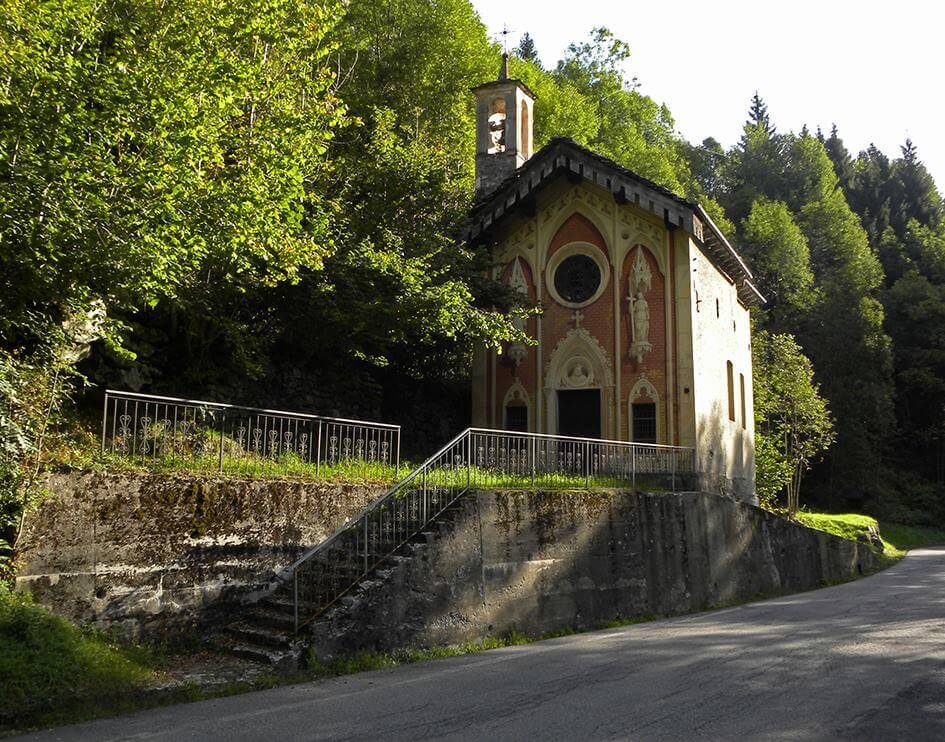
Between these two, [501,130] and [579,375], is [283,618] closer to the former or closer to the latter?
[579,375]

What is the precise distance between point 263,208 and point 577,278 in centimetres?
1191

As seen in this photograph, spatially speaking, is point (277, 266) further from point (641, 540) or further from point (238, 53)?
point (641, 540)

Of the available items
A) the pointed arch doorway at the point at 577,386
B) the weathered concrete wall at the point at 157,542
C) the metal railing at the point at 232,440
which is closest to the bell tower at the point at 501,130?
the pointed arch doorway at the point at 577,386

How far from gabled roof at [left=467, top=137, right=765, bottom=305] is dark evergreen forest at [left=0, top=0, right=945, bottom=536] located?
1174 millimetres

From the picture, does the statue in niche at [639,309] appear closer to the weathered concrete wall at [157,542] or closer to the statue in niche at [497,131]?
the statue in niche at [497,131]

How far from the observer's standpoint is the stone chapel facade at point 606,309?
1988cm

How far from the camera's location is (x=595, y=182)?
20.7 metres

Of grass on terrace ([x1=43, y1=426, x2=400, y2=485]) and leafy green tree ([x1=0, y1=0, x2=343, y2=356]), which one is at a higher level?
leafy green tree ([x1=0, y1=0, x2=343, y2=356])

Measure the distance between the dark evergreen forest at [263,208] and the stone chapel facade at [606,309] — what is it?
4.97 feet

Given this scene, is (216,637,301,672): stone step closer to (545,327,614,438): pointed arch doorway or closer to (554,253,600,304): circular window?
(545,327,614,438): pointed arch doorway

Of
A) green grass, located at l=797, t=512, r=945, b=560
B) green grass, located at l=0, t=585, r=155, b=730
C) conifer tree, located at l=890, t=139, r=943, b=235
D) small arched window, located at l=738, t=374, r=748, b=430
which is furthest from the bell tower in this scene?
conifer tree, located at l=890, t=139, r=943, b=235

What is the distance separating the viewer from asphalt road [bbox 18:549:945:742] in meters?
6.84

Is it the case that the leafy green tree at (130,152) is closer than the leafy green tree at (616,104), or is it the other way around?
the leafy green tree at (130,152)

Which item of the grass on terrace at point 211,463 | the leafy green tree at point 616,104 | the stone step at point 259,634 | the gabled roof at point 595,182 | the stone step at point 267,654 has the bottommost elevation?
the stone step at point 267,654
